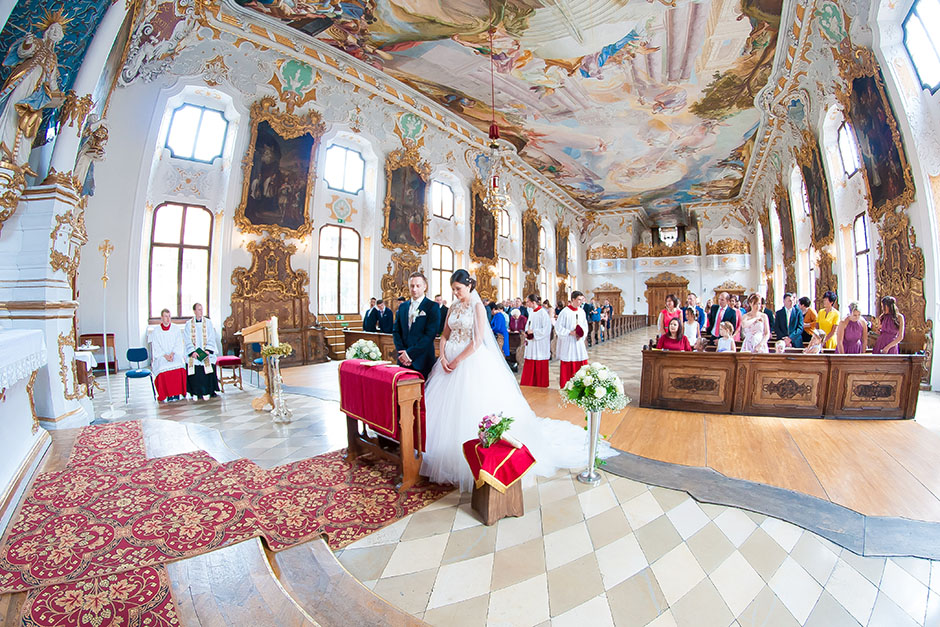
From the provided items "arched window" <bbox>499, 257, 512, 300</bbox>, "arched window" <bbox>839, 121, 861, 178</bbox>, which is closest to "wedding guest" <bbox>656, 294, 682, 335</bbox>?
"arched window" <bbox>839, 121, 861, 178</bbox>

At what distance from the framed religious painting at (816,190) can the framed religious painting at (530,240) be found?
37.5 feet

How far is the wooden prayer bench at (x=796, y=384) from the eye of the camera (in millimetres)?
5555

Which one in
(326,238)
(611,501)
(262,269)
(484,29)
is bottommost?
(611,501)

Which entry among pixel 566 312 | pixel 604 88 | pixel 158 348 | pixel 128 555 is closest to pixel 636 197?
pixel 604 88

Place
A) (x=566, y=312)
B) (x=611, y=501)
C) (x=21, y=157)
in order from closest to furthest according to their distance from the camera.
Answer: (x=611, y=501)
(x=21, y=157)
(x=566, y=312)

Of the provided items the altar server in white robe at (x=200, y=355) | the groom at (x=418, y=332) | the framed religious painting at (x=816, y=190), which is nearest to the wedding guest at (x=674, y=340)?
the groom at (x=418, y=332)

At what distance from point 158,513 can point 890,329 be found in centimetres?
937

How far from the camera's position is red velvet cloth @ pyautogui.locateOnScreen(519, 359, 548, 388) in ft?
25.2

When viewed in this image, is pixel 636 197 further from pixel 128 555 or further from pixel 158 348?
pixel 128 555

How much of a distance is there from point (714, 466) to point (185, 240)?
11.9m

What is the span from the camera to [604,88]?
13.3 meters

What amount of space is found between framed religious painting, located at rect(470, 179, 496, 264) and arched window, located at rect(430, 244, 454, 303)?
3.85 feet

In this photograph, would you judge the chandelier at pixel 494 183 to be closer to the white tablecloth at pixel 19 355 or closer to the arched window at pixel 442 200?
the arched window at pixel 442 200

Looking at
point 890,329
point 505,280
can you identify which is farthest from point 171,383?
point 505,280
